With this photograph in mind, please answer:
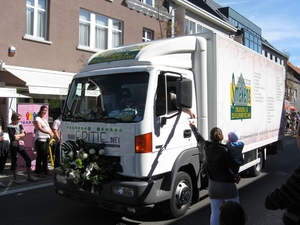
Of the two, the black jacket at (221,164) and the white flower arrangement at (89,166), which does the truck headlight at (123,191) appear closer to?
the white flower arrangement at (89,166)

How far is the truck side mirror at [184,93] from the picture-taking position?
447cm

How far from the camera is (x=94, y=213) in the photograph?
5.25m

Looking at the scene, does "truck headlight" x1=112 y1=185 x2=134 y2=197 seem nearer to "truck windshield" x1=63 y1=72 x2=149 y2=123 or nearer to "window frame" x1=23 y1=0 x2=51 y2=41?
"truck windshield" x1=63 y1=72 x2=149 y2=123

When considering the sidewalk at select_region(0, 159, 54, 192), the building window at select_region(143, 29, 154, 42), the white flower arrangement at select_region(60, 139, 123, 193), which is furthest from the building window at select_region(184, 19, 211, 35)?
the white flower arrangement at select_region(60, 139, 123, 193)

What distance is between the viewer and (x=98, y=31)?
14867mm

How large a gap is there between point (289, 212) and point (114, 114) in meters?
2.80

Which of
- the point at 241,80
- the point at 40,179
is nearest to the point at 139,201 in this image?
the point at 241,80

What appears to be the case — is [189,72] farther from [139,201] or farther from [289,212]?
[289,212]

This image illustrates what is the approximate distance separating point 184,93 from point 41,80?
819 centimetres

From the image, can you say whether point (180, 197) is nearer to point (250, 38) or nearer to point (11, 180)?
point (11, 180)

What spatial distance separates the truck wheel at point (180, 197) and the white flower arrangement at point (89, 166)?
3.25 feet

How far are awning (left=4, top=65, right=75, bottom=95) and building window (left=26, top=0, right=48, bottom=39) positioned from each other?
5.30 ft

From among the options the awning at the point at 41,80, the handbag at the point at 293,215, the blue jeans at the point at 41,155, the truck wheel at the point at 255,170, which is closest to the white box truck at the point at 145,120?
the handbag at the point at 293,215

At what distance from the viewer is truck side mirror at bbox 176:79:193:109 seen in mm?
4469
